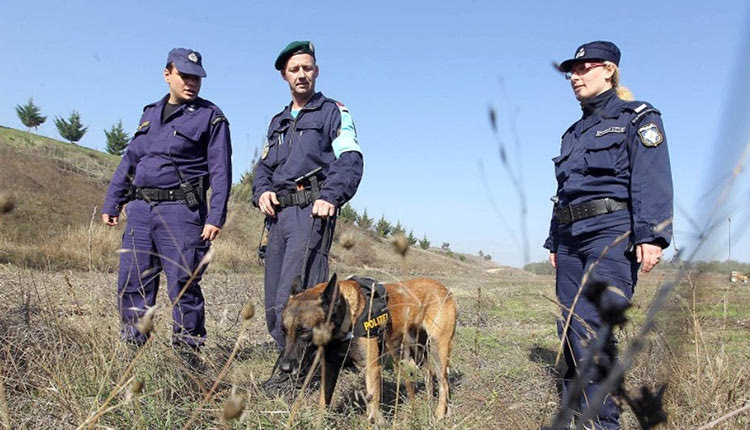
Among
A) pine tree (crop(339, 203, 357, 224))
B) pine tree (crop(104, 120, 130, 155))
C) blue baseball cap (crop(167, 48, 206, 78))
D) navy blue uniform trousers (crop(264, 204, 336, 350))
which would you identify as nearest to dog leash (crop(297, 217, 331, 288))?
navy blue uniform trousers (crop(264, 204, 336, 350))

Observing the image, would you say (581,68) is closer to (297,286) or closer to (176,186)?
(297,286)

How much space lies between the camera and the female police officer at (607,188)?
280 centimetres

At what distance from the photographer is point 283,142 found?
13.2 feet

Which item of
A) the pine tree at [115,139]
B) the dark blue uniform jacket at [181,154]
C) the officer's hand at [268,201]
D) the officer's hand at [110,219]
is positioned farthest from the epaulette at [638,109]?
the pine tree at [115,139]

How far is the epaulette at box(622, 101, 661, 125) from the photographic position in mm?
3023

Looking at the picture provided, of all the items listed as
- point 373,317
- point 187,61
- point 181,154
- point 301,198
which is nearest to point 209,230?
point 181,154

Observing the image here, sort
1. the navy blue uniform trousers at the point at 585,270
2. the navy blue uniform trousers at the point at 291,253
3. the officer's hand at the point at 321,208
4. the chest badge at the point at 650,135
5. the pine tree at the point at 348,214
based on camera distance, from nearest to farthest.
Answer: the navy blue uniform trousers at the point at 585,270 < the chest badge at the point at 650,135 < the officer's hand at the point at 321,208 < the navy blue uniform trousers at the point at 291,253 < the pine tree at the point at 348,214

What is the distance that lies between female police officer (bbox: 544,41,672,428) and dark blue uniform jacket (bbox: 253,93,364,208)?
155 centimetres

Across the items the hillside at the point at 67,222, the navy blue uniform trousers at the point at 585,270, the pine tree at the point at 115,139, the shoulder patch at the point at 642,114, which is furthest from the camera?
the pine tree at the point at 115,139

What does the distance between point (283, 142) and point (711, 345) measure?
12.1ft

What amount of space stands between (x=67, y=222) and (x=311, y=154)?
1534 centimetres

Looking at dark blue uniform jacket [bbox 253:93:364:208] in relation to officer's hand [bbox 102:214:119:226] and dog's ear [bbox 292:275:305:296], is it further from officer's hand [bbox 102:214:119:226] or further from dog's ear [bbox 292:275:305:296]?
officer's hand [bbox 102:214:119:226]

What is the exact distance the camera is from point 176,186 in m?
3.96

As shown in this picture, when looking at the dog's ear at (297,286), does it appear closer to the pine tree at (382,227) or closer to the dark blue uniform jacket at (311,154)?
the dark blue uniform jacket at (311,154)
